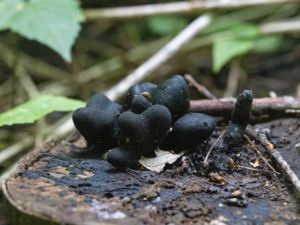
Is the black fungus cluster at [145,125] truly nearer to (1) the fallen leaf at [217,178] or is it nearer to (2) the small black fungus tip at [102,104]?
(2) the small black fungus tip at [102,104]

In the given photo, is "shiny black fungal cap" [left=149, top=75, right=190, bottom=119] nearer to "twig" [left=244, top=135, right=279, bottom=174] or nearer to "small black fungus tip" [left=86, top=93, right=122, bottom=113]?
"small black fungus tip" [left=86, top=93, right=122, bottom=113]

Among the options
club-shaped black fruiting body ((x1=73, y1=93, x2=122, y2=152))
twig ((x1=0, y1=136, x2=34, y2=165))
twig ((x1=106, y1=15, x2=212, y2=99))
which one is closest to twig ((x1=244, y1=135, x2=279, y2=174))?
club-shaped black fruiting body ((x1=73, y1=93, x2=122, y2=152))

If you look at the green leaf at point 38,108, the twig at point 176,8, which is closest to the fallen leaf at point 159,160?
the green leaf at point 38,108

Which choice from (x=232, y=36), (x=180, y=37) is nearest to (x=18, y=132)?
(x=180, y=37)

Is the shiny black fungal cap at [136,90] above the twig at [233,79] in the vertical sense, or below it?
above

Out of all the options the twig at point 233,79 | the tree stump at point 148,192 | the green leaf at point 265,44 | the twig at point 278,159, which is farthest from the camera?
the green leaf at point 265,44
